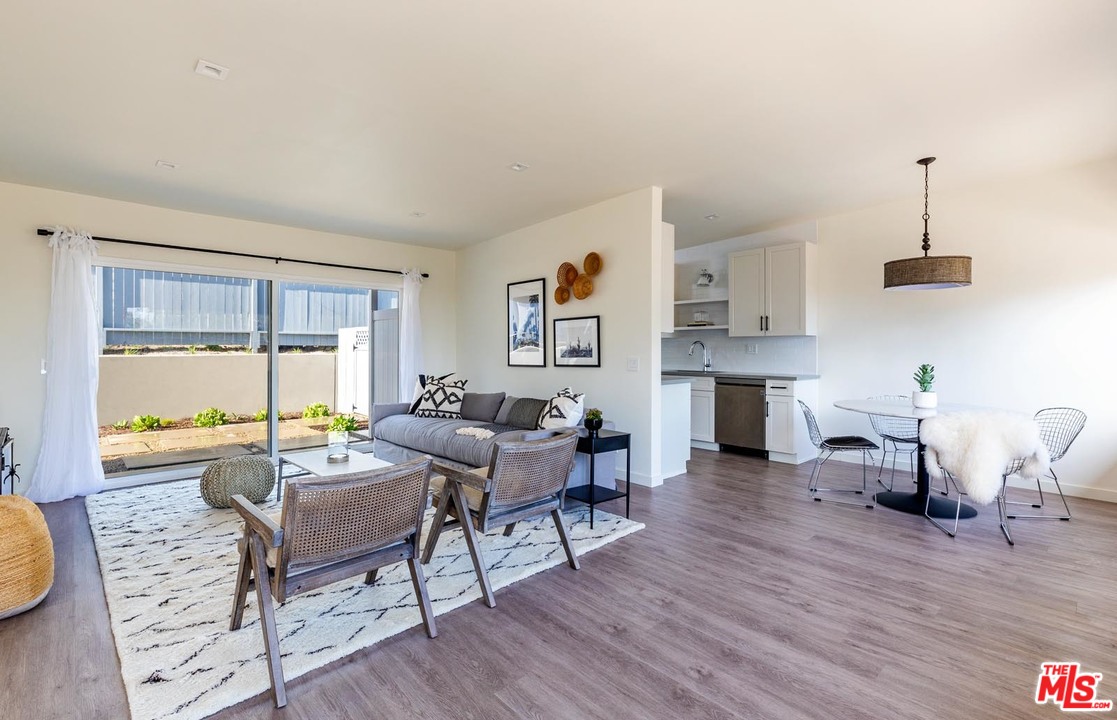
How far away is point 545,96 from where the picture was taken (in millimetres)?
2926

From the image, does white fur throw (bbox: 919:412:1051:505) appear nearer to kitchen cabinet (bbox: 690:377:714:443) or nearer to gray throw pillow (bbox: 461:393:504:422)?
kitchen cabinet (bbox: 690:377:714:443)

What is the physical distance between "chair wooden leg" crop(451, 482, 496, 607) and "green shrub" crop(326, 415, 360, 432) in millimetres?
3276

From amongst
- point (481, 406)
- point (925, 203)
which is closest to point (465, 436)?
point (481, 406)

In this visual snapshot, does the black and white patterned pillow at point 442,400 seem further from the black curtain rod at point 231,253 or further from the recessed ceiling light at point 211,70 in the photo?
the recessed ceiling light at point 211,70

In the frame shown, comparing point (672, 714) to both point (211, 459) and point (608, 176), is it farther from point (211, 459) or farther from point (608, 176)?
point (211, 459)

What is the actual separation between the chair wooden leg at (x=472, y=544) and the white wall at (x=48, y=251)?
4.45 m

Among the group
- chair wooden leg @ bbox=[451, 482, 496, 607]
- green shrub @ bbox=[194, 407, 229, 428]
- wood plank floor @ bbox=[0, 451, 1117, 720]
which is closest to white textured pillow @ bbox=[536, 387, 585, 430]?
wood plank floor @ bbox=[0, 451, 1117, 720]

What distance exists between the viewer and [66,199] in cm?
454

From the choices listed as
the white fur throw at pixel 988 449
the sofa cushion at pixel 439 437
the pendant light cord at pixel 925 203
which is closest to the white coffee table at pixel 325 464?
the sofa cushion at pixel 439 437

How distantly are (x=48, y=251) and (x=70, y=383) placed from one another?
1.20 m

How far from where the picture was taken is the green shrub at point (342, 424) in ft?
18.1

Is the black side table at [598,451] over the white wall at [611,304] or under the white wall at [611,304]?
under

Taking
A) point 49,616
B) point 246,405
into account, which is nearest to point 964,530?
point 49,616

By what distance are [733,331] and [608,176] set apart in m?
2.93
